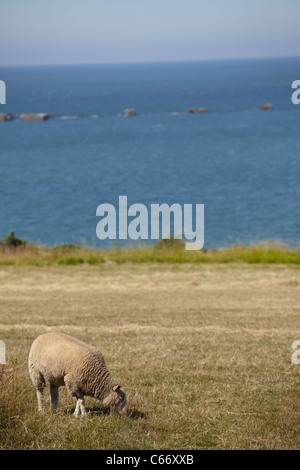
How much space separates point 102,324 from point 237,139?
115 meters

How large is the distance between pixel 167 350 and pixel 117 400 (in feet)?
13.6

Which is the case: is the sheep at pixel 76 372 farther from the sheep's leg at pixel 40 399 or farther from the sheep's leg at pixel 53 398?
the sheep's leg at pixel 53 398

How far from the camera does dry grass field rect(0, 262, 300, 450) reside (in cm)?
689

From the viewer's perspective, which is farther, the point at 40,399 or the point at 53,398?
the point at 53,398

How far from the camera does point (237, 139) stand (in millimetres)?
125375

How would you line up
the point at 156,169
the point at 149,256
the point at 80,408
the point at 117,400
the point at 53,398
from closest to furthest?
the point at 117,400 → the point at 80,408 → the point at 53,398 → the point at 149,256 → the point at 156,169

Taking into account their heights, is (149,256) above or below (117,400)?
above

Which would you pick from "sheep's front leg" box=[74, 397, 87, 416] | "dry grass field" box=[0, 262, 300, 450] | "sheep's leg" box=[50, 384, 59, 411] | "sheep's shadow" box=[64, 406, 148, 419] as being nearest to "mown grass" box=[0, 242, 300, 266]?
"dry grass field" box=[0, 262, 300, 450]

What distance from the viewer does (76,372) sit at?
6.83 m

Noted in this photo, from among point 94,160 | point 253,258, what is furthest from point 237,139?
point 253,258

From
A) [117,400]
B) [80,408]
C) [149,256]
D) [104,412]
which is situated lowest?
[104,412]

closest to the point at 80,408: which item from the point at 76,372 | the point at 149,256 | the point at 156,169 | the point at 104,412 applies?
the point at 104,412

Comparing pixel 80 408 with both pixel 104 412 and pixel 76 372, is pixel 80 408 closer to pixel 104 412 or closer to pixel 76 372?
pixel 104 412

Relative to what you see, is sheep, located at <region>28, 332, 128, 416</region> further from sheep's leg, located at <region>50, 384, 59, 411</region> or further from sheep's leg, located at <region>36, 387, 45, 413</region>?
sheep's leg, located at <region>50, 384, 59, 411</region>
